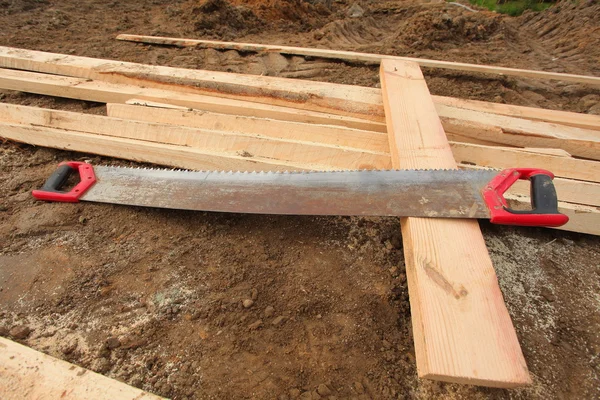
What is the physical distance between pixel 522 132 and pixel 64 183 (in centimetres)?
308

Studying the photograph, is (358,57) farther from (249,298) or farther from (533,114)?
(249,298)

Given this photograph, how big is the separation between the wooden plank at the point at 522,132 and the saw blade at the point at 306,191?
33.7 inches

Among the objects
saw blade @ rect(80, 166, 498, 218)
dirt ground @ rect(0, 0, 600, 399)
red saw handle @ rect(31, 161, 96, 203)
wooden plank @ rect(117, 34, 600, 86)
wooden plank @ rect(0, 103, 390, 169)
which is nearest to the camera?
dirt ground @ rect(0, 0, 600, 399)

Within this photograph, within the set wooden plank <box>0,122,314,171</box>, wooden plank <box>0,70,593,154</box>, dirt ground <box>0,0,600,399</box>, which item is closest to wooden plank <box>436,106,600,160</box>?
wooden plank <box>0,70,593,154</box>

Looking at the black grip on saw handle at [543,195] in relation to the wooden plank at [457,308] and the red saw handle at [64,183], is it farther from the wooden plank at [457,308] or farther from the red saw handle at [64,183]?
the red saw handle at [64,183]

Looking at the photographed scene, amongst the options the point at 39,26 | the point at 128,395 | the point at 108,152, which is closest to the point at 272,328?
the point at 128,395

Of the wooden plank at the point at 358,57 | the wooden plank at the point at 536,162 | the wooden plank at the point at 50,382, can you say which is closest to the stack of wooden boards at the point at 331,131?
the wooden plank at the point at 536,162

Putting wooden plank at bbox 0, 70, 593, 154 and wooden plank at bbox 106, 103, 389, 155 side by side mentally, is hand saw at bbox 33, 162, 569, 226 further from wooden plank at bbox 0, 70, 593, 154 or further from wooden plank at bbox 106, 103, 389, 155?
wooden plank at bbox 0, 70, 593, 154

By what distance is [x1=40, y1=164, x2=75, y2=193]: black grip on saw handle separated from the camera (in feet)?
7.20

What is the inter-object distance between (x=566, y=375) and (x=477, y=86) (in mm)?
3212

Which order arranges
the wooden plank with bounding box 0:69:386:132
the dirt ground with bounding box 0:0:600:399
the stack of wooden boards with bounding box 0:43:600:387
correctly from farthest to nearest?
1. the wooden plank with bounding box 0:69:386:132
2. the stack of wooden boards with bounding box 0:43:600:387
3. the dirt ground with bounding box 0:0:600:399

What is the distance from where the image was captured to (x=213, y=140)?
7.86ft

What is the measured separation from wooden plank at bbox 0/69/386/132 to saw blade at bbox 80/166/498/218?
2.65ft

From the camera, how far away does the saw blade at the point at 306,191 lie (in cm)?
176
